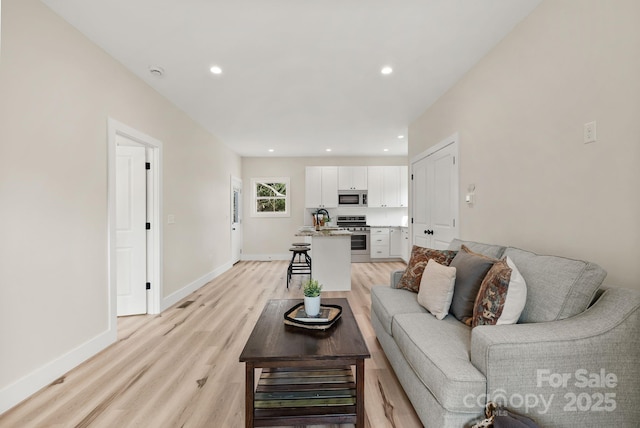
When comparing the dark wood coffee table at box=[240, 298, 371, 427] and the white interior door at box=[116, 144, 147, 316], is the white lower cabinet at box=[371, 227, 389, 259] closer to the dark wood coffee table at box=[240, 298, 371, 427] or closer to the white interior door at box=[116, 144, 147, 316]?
the white interior door at box=[116, 144, 147, 316]

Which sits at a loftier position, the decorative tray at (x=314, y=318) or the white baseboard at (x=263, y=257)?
the decorative tray at (x=314, y=318)

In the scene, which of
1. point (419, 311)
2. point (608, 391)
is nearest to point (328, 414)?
point (419, 311)

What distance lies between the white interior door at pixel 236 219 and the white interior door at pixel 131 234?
119 inches

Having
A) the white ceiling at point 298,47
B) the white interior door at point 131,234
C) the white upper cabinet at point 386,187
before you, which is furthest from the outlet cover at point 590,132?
the white upper cabinet at point 386,187

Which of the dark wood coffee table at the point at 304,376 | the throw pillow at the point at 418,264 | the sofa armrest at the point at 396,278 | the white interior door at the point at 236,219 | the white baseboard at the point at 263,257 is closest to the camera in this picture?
the dark wood coffee table at the point at 304,376

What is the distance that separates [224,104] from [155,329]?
9.22 feet

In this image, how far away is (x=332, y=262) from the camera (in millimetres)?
4477

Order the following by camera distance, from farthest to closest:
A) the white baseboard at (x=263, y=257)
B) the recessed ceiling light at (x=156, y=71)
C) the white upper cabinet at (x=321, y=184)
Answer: the white baseboard at (x=263, y=257) → the white upper cabinet at (x=321, y=184) → the recessed ceiling light at (x=156, y=71)

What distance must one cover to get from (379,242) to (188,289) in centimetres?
423

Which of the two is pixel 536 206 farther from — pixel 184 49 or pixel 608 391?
Answer: pixel 184 49

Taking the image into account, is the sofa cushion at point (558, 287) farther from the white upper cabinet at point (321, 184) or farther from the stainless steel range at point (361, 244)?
the white upper cabinet at point (321, 184)

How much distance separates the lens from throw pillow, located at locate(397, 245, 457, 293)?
242 cm

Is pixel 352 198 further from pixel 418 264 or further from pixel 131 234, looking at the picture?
pixel 131 234

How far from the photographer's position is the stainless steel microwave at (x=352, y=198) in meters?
7.15
